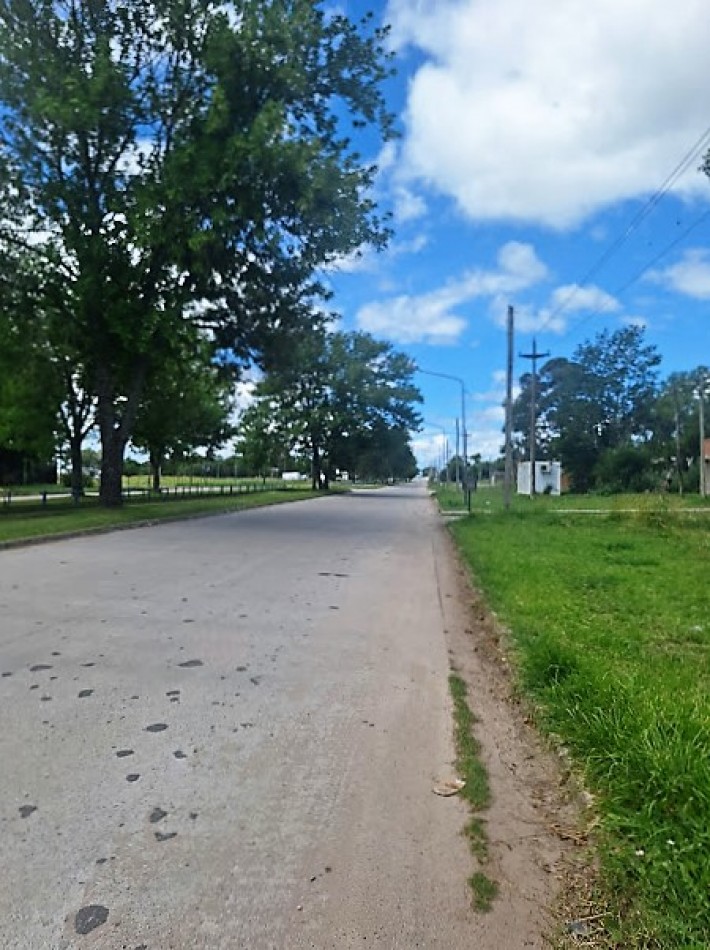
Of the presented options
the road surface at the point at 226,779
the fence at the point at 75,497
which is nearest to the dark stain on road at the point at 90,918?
the road surface at the point at 226,779

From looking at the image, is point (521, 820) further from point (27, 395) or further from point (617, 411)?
point (617, 411)

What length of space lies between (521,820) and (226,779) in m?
1.53

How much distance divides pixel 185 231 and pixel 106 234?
3.42 meters

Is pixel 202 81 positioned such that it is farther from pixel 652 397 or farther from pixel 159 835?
pixel 652 397

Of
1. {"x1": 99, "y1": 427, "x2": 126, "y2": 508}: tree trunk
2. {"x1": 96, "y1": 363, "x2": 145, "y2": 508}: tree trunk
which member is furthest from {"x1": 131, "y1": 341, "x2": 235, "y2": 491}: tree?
{"x1": 99, "y1": 427, "x2": 126, "y2": 508}: tree trunk

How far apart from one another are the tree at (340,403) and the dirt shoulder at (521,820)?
5582 cm

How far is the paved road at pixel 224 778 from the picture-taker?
275cm

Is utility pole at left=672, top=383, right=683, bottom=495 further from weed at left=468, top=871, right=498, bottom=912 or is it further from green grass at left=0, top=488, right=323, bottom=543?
weed at left=468, top=871, right=498, bottom=912

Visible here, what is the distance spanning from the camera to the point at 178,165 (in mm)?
20312

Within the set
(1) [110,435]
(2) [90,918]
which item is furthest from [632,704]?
(1) [110,435]

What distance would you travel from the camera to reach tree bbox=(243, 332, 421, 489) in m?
62.3

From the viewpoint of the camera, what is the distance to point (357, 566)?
13.1m

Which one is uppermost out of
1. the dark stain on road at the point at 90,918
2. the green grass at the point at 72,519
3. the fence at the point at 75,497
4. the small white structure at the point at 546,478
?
the small white structure at the point at 546,478

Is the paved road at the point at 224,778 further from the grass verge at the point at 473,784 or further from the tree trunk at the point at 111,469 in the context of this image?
the tree trunk at the point at 111,469
